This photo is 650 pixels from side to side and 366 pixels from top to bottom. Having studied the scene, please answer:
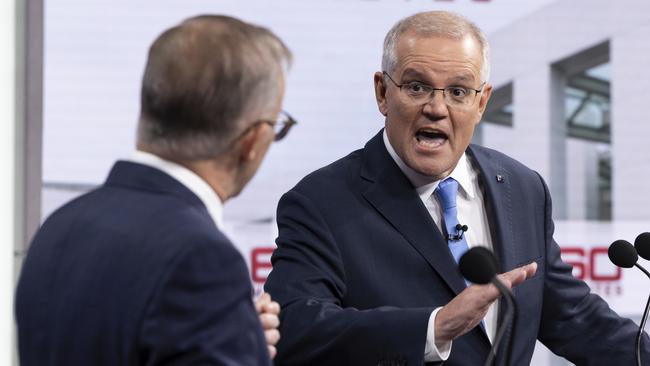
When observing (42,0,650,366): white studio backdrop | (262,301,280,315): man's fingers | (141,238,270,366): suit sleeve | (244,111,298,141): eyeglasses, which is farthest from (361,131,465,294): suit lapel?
(42,0,650,366): white studio backdrop

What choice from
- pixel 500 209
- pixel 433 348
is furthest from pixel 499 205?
pixel 433 348

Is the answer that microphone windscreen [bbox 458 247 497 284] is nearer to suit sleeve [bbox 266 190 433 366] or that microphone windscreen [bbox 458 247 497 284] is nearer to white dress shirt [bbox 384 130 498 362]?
suit sleeve [bbox 266 190 433 366]

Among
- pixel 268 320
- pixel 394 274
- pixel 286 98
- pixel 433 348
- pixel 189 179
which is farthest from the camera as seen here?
pixel 286 98

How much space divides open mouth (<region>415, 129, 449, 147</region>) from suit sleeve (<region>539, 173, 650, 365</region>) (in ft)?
1.11

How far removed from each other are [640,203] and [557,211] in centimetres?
31

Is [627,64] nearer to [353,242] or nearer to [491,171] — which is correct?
[491,171]

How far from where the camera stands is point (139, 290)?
1.04 metres

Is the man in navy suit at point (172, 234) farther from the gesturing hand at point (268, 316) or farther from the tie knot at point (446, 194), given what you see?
the tie knot at point (446, 194)

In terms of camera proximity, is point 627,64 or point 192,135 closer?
point 192,135

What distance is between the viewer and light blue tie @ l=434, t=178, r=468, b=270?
195 centimetres

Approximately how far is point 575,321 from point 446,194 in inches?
15.7

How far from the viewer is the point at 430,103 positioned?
1917 millimetres

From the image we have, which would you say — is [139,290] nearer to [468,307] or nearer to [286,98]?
[468,307]

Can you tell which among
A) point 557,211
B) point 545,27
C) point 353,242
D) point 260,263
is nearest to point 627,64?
point 545,27
